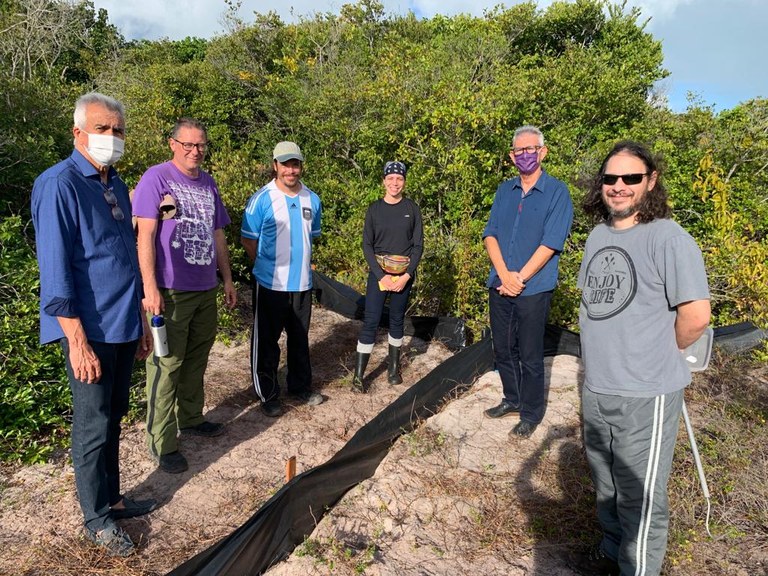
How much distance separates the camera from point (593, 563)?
2.58 m

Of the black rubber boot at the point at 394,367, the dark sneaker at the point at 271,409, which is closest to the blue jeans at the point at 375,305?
the black rubber boot at the point at 394,367

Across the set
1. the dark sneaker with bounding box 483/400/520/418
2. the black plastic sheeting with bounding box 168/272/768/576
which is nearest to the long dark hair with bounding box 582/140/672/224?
the black plastic sheeting with bounding box 168/272/768/576

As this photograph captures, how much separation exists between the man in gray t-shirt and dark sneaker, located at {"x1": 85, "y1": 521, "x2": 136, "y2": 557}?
2258 millimetres

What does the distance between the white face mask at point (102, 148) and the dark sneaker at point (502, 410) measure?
3034 mm

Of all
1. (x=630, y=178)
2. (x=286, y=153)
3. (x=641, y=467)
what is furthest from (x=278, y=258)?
(x=641, y=467)

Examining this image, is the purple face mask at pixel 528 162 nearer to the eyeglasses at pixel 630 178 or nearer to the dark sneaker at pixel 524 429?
the eyeglasses at pixel 630 178

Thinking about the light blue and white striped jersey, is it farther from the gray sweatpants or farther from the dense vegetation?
the gray sweatpants

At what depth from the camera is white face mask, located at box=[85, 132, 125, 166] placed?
7.80ft

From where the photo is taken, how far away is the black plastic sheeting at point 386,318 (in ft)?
18.9

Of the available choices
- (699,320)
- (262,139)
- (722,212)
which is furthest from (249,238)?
(262,139)

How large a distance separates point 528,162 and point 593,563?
7.77 ft

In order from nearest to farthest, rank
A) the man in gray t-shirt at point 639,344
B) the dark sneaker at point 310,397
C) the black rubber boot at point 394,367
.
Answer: the man in gray t-shirt at point 639,344
the dark sneaker at point 310,397
the black rubber boot at point 394,367

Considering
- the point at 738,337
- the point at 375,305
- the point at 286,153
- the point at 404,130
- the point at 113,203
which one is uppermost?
the point at 404,130

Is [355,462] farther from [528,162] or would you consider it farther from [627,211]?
[528,162]
